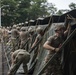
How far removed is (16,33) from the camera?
17.0m

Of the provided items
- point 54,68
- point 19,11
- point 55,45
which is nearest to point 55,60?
point 54,68

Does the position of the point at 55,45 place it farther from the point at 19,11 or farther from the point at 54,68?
the point at 19,11

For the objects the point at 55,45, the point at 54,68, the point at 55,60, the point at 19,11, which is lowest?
the point at 19,11

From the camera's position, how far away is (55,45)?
8570 millimetres

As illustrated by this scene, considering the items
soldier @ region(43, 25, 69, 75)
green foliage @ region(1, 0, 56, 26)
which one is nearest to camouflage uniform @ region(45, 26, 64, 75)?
soldier @ region(43, 25, 69, 75)

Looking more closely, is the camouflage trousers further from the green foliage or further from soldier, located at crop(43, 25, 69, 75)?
the green foliage

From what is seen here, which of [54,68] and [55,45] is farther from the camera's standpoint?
[54,68]

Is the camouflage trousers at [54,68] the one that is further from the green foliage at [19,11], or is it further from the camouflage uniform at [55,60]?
the green foliage at [19,11]

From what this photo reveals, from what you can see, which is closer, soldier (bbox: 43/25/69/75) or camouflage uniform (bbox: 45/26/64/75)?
soldier (bbox: 43/25/69/75)

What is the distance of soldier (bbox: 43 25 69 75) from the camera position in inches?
328

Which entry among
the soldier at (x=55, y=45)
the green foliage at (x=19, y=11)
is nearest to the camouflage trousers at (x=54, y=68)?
the soldier at (x=55, y=45)

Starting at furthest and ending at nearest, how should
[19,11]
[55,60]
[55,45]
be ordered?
[19,11]
[55,60]
[55,45]

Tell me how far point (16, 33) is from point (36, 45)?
5.25 m

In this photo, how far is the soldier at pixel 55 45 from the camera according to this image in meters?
8.33
